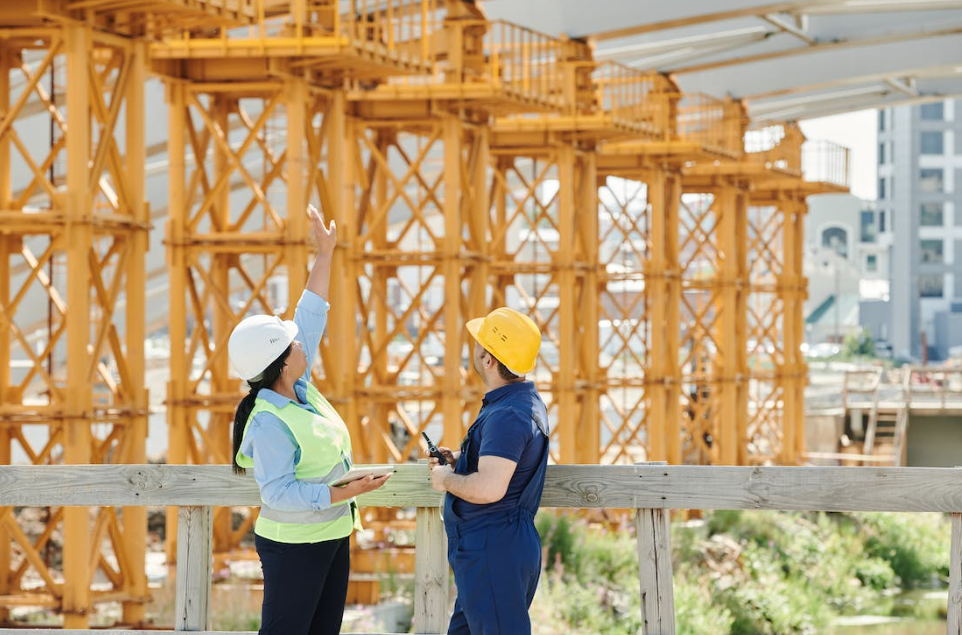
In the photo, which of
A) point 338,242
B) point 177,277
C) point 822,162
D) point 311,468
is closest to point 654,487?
point 311,468

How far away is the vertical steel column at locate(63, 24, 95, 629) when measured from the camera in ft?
43.9

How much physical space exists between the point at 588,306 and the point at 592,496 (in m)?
21.9

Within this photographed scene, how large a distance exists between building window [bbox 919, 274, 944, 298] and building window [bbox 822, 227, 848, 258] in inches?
355

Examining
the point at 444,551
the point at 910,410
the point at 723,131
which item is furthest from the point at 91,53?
the point at 910,410

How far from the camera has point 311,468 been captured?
5461 millimetres

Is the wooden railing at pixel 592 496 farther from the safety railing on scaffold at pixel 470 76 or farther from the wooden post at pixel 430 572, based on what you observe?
the safety railing on scaffold at pixel 470 76

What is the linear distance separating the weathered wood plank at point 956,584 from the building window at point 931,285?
85.4 metres

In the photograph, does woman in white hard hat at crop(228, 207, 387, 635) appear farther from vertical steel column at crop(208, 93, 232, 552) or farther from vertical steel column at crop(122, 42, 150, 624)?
vertical steel column at crop(208, 93, 232, 552)

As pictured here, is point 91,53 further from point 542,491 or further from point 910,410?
point 910,410

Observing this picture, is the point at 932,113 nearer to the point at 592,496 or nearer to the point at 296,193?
the point at 296,193

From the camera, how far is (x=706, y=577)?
24.6 m

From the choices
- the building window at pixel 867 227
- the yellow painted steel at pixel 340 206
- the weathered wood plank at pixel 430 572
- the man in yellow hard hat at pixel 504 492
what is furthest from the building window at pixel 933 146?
the man in yellow hard hat at pixel 504 492

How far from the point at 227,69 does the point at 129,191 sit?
4.14 meters

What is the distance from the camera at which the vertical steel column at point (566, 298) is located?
26516 millimetres
